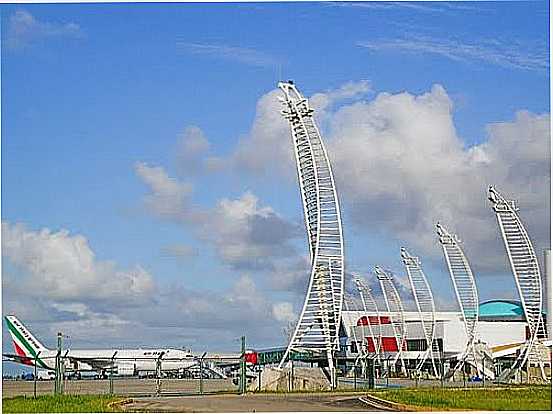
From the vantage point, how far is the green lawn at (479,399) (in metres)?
23.0

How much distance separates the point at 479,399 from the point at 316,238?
324 inches

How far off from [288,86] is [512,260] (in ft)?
38.8

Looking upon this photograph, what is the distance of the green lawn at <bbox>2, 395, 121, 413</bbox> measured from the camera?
22.6 metres

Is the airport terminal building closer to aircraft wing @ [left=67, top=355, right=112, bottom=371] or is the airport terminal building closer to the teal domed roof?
the teal domed roof

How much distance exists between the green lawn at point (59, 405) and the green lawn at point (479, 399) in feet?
23.2

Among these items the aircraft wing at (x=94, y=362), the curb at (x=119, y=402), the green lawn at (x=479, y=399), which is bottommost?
the green lawn at (x=479, y=399)

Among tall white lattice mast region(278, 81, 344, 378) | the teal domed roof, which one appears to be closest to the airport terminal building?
the teal domed roof

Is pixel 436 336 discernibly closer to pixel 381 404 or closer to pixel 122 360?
pixel 122 360

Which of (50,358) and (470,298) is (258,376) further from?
(50,358)

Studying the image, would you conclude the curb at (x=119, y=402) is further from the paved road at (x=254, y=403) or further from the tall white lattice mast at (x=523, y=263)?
the tall white lattice mast at (x=523, y=263)

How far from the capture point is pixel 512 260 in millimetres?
37188

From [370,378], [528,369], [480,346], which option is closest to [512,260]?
[528,369]

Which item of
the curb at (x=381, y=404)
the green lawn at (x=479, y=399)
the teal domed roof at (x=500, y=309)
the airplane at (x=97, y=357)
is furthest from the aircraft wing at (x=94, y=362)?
the curb at (x=381, y=404)

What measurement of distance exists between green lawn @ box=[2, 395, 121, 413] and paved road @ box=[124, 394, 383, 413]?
754mm
